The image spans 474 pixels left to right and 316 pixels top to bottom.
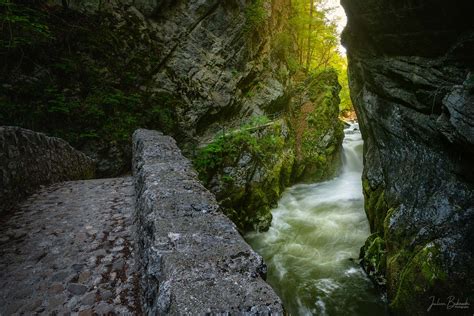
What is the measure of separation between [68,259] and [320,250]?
8.58m

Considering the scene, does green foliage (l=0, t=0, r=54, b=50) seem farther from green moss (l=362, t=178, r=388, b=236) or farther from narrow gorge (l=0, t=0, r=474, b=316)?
green moss (l=362, t=178, r=388, b=236)

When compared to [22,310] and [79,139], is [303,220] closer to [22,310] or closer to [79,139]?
[79,139]

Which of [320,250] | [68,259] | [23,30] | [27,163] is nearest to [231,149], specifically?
[320,250]

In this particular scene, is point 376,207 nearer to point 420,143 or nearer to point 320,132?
point 420,143

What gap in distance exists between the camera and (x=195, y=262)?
2068mm

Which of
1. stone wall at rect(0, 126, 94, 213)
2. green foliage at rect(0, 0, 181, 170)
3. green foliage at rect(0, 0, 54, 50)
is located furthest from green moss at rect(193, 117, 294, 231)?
green foliage at rect(0, 0, 54, 50)

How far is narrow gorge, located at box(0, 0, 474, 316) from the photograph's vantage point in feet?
8.68

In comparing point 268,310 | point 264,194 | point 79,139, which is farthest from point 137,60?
point 268,310

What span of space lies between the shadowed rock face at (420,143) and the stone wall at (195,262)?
5522 millimetres

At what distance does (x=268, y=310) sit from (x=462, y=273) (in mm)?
5965

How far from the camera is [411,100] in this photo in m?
7.82

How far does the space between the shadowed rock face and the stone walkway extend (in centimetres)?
602

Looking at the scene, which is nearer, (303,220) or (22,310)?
(22,310)

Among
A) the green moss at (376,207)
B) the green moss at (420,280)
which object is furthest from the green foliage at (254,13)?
the green moss at (420,280)
